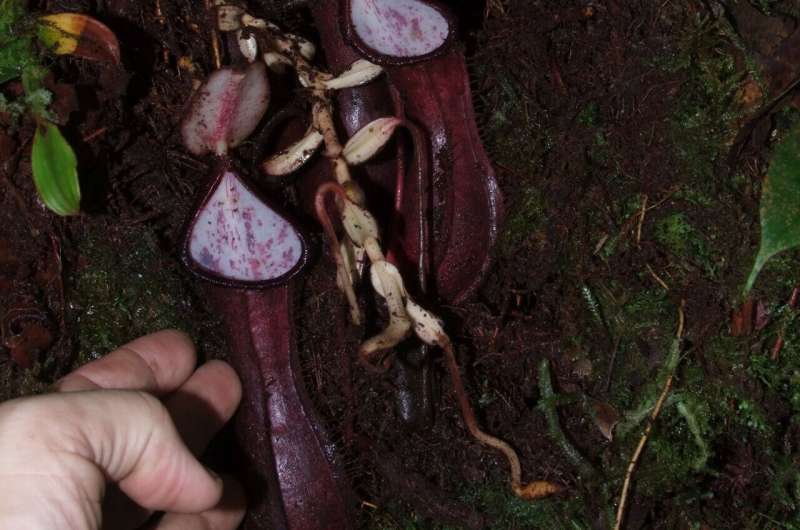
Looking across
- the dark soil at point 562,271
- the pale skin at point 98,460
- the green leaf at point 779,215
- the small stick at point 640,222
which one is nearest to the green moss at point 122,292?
the dark soil at point 562,271

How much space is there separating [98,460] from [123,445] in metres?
0.04

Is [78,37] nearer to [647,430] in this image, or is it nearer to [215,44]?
[215,44]

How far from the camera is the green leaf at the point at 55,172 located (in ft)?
4.03

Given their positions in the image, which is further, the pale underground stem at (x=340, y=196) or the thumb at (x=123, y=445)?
the pale underground stem at (x=340, y=196)

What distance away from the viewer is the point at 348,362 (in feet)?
4.68

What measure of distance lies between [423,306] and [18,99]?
2.70 feet

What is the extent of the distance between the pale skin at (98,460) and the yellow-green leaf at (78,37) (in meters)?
0.55

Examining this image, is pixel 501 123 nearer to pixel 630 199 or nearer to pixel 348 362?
pixel 630 199

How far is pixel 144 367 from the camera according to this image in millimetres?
1373

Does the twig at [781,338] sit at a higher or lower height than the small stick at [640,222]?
lower

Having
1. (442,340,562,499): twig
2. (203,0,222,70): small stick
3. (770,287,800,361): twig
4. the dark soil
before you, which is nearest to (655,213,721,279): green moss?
the dark soil

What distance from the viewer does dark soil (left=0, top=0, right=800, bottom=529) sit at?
1.43m

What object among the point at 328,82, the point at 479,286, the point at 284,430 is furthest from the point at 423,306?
the point at 328,82

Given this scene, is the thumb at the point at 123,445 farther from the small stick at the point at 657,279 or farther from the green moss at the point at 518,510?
the small stick at the point at 657,279
